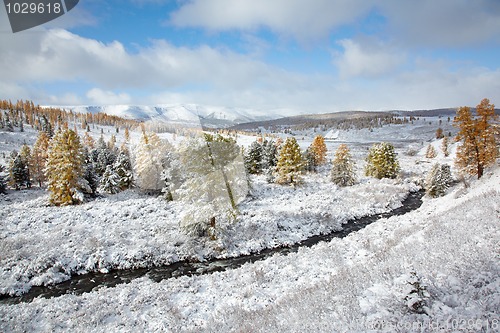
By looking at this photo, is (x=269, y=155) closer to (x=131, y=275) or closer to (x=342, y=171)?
(x=342, y=171)

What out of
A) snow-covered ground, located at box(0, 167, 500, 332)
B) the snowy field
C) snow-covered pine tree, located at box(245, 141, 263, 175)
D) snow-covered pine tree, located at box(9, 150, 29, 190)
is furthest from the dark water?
snow-covered pine tree, located at box(9, 150, 29, 190)

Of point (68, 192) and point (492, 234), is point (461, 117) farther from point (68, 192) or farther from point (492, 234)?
point (68, 192)

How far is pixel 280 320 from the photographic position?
8.46 m

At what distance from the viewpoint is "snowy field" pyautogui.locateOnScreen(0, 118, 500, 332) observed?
6961 millimetres

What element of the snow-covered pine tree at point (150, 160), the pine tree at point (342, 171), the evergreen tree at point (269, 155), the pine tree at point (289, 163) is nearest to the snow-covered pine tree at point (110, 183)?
the snow-covered pine tree at point (150, 160)

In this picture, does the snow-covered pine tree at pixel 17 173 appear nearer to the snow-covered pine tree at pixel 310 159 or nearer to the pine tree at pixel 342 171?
the snow-covered pine tree at pixel 310 159

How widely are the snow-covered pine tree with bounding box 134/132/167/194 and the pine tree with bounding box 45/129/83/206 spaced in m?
7.43

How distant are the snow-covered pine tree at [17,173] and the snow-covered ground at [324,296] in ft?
151

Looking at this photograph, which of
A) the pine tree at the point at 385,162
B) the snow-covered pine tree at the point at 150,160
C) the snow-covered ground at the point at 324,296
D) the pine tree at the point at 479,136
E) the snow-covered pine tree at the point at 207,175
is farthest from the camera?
the pine tree at the point at 385,162

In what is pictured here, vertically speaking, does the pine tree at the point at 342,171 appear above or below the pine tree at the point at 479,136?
below

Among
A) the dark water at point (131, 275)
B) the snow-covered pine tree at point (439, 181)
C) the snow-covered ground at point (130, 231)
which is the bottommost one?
the dark water at point (131, 275)

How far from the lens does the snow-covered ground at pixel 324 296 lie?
248 inches

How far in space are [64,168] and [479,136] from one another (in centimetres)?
4901

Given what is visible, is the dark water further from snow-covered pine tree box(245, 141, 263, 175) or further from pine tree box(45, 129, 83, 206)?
snow-covered pine tree box(245, 141, 263, 175)
